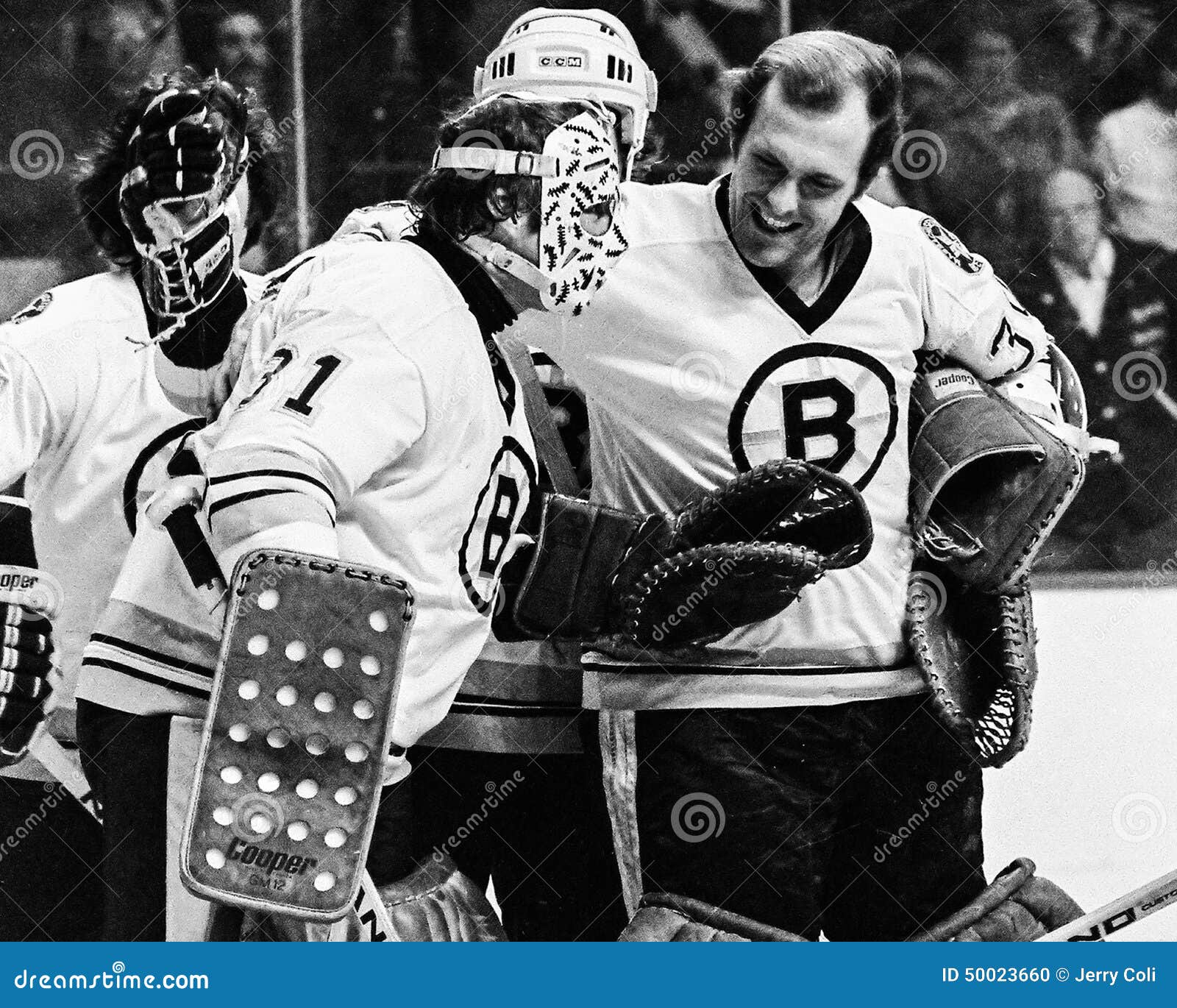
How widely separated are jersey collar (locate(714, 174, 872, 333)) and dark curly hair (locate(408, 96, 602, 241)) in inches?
13.8

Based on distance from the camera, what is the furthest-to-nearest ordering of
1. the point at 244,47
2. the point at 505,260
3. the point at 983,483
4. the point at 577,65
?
the point at 244,47
the point at 577,65
the point at 983,483
the point at 505,260

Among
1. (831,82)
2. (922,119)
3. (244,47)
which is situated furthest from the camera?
(922,119)

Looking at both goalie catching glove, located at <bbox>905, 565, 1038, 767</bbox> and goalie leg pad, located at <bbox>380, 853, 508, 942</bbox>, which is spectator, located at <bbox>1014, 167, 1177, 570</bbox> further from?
goalie leg pad, located at <bbox>380, 853, 508, 942</bbox>

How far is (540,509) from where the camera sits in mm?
1937

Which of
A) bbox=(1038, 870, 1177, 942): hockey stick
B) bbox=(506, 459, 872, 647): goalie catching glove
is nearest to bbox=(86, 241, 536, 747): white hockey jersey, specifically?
bbox=(506, 459, 872, 647): goalie catching glove

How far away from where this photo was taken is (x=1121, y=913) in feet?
6.66

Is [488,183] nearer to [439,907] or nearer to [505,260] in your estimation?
[505,260]

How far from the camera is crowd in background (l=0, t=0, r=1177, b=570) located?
2.72 meters

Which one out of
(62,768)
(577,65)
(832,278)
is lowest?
(62,768)

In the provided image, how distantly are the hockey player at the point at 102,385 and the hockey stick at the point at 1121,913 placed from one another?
44.8 inches

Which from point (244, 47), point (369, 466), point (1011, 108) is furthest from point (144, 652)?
point (1011, 108)

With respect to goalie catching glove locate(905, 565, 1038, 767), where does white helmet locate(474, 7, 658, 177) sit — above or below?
above

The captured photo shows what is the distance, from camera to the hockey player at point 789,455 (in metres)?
2.03

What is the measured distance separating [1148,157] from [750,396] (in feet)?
4.08
